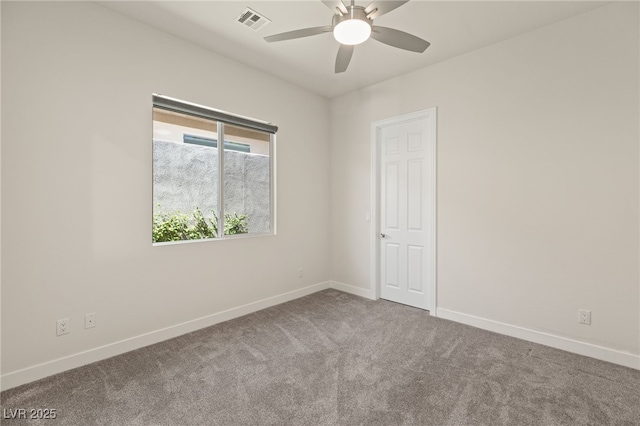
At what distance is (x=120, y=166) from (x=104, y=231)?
22.0 inches

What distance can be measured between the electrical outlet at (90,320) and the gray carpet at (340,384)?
1.04 feet

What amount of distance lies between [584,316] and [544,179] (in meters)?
1.21

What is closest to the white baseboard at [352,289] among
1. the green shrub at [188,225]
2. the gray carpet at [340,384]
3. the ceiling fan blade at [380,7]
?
the gray carpet at [340,384]

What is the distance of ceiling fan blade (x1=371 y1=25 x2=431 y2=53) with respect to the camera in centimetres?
205

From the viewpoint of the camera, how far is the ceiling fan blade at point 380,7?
1.78 m

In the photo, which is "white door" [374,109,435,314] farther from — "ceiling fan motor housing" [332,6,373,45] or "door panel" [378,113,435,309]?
"ceiling fan motor housing" [332,6,373,45]

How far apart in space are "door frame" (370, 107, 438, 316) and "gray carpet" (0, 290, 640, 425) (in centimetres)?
69

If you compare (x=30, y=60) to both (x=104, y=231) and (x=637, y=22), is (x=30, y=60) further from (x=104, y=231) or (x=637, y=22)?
(x=637, y=22)

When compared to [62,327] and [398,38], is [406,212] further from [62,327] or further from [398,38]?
[62,327]

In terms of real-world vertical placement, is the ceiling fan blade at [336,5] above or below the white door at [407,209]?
above

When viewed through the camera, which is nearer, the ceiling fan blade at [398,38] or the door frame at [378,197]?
the ceiling fan blade at [398,38]

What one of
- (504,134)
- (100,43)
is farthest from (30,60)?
(504,134)

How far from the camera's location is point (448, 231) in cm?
338

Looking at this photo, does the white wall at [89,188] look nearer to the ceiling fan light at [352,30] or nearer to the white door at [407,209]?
the ceiling fan light at [352,30]
